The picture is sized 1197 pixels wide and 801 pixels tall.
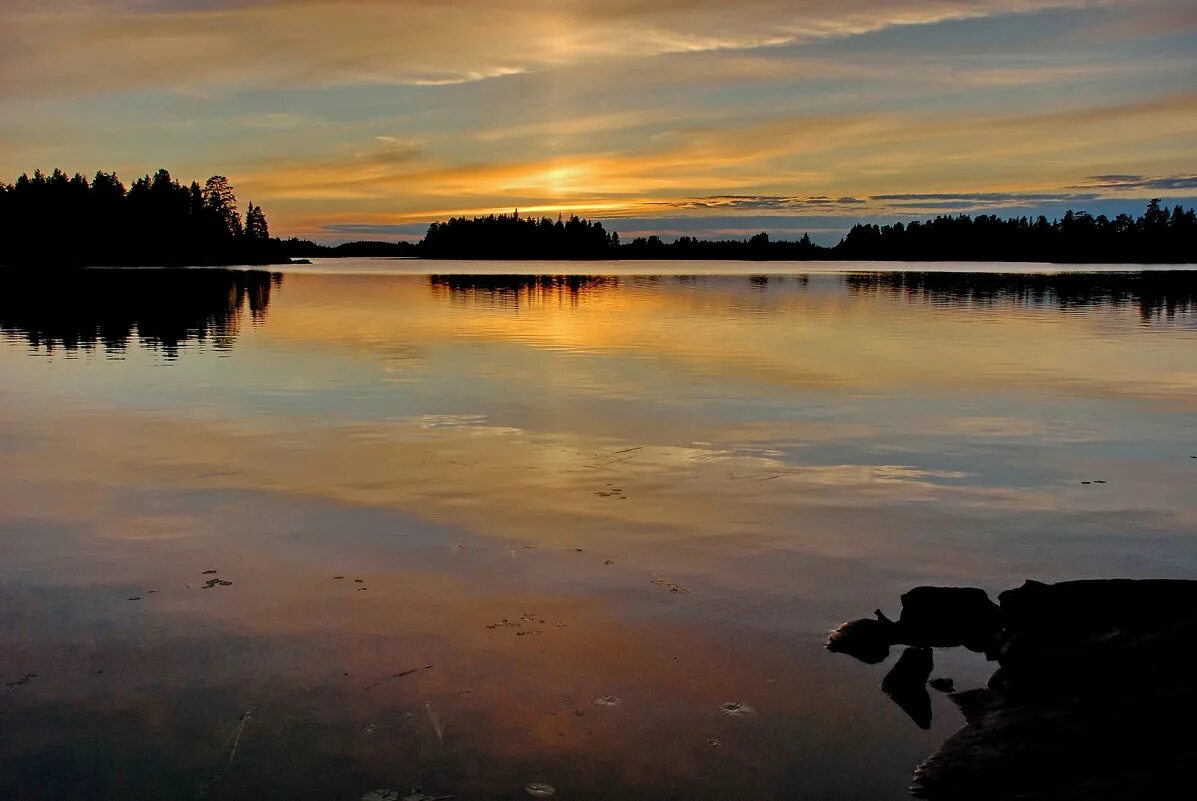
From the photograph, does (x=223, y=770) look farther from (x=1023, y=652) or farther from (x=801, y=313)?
(x=801, y=313)

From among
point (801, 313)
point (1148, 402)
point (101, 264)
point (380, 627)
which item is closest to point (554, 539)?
point (380, 627)

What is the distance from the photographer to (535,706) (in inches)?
390

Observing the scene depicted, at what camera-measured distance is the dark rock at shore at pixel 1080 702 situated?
7.98m

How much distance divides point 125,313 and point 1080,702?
65.7 meters

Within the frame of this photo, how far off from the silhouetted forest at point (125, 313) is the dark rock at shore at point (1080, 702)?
3727 centimetres

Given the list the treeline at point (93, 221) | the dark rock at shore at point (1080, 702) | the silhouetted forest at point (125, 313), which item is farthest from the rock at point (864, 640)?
the treeline at point (93, 221)

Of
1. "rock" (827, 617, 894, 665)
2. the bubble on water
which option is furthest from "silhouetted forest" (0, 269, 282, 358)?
the bubble on water

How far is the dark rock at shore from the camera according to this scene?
314 inches

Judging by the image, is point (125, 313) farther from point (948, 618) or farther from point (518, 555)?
point (948, 618)

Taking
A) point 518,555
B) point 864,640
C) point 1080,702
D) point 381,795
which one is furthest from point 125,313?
point 1080,702

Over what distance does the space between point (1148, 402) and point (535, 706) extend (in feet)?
86.9

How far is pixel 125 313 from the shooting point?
64562 millimetres

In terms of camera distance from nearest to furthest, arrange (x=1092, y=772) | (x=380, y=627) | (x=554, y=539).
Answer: (x=1092, y=772) → (x=380, y=627) → (x=554, y=539)

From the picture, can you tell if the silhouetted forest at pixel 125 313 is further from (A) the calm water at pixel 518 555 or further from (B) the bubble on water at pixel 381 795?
(B) the bubble on water at pixel 381 795
